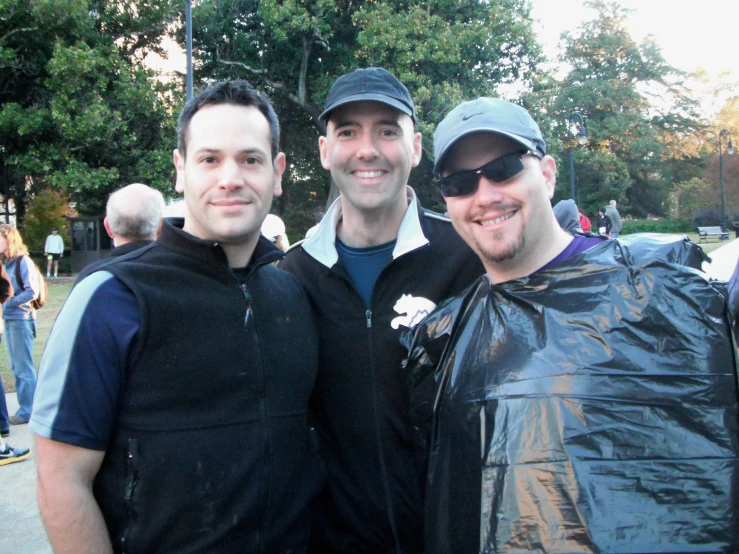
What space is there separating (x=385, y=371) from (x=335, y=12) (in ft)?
64.9

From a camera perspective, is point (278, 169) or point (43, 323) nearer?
point (278, 169)

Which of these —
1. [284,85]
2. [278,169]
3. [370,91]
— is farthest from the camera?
[284,85]

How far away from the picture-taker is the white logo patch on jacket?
227cm

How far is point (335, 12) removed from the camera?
19953 millimetres

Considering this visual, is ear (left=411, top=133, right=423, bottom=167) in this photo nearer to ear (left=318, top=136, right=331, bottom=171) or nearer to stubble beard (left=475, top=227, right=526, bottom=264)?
ear (left=318, top=136, right=331, bottom=171)

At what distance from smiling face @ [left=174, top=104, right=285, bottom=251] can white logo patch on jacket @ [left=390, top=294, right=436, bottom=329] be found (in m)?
0.60

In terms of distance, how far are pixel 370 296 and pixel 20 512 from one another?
3570 millimetres

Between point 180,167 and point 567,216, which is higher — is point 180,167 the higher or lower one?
the lower one

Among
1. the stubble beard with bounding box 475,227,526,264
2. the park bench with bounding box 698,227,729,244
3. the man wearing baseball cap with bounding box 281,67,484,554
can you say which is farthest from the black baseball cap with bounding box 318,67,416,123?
the park bench with bounding box 698,227,729,244

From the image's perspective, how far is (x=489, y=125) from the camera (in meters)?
1.82

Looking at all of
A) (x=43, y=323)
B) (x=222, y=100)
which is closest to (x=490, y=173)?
(x=222, y=100)

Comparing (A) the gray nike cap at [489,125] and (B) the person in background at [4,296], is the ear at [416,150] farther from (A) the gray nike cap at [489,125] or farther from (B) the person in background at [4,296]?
(B) the person in background at [4,296]

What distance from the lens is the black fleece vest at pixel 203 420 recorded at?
5.44 ft

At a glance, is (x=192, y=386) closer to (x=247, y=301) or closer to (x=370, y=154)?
(x=247, y=301)
